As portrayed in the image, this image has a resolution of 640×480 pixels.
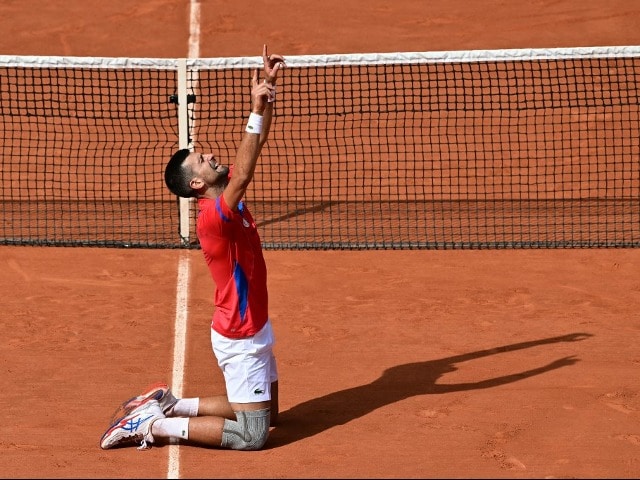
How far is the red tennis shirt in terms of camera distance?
854 centimetres

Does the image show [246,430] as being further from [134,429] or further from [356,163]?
[356,163]

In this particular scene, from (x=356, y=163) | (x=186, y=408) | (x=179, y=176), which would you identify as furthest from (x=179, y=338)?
(x=356, y=163)

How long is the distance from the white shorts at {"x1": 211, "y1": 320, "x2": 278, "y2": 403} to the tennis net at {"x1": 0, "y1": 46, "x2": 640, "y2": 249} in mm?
4875

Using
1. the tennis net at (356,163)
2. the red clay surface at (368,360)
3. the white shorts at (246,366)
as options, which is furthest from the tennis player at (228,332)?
the tennis net at (356,163)

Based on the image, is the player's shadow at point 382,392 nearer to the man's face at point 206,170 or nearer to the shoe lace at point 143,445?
the shoe lace at point 143,445

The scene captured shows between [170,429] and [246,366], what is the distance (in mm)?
717

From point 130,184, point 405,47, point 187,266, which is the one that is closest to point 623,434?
point 187,266

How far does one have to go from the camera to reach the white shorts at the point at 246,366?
8664mm

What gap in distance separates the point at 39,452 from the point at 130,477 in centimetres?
89

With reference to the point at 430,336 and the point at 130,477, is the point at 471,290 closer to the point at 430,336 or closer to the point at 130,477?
the point at 430,336

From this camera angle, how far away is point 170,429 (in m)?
8.71

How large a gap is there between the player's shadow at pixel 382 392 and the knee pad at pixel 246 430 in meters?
0.24

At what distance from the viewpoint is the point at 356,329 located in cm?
1132

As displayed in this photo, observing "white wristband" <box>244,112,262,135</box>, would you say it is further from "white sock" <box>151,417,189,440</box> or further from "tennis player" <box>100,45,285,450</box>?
"white sock" <box>151,417,189,440</box>
